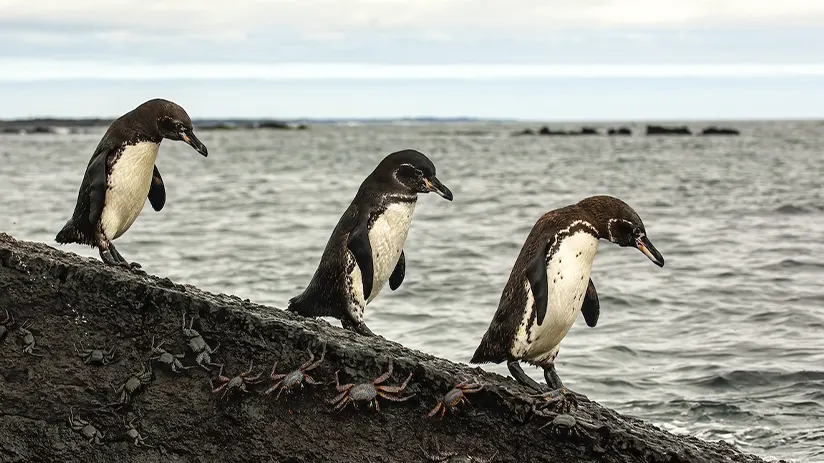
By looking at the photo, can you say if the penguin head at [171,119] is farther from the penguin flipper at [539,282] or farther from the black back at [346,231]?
the penguin flipper at [539,282]

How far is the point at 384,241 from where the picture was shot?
21.6 feet

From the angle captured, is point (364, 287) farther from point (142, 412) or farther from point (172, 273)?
point (172, 273)

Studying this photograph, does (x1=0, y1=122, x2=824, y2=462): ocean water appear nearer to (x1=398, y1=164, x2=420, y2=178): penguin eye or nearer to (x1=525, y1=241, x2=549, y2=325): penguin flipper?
(x1=525, y1=241, x2=549, y2=325): penguin flipper

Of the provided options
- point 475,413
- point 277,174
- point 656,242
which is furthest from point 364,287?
point 277,174

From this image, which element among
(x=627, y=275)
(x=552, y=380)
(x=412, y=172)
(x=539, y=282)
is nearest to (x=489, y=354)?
(x=552, y=380)

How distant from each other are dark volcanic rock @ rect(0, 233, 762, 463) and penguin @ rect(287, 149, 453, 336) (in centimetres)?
100

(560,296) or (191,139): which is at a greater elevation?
(191,139)

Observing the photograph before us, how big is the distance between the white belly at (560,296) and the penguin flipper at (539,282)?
0.06m

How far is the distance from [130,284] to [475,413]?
1.88 metres

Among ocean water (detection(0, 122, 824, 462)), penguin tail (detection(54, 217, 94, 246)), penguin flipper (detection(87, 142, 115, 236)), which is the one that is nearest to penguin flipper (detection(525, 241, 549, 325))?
penguin flipper (detection(87, 142, 115, 236))

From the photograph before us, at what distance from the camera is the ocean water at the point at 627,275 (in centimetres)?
1003

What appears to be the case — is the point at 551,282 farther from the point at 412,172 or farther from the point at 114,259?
the point at 114,259

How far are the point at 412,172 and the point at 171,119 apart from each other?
159 centimetres

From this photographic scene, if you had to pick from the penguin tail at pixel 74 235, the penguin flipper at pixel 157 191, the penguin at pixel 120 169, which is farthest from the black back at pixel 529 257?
the penguin flipper at pixel 157 191
